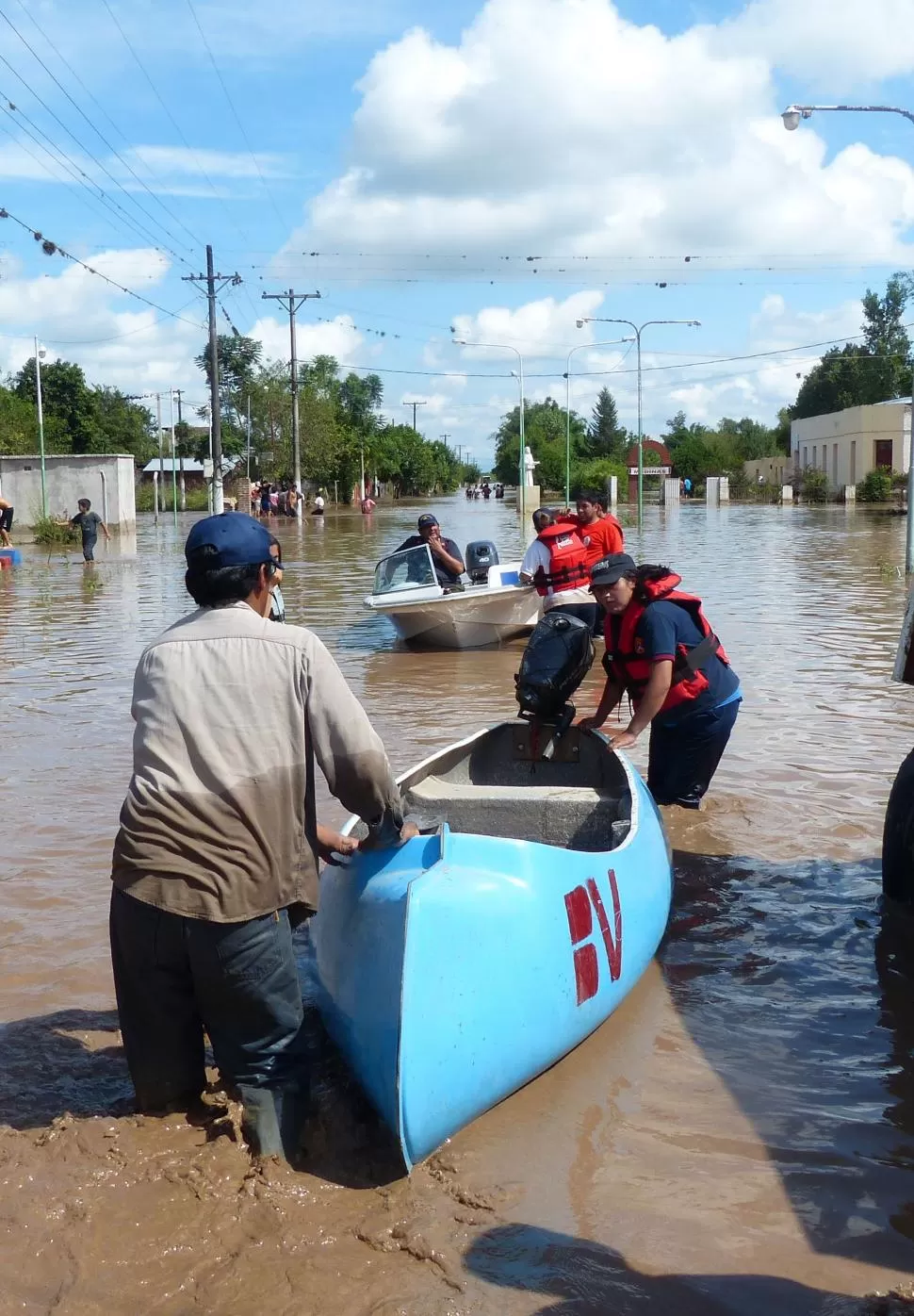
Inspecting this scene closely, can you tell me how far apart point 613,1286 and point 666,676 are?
10.6 ft

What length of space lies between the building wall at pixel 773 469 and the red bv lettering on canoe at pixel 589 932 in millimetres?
75880

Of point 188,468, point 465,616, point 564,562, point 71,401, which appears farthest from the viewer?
point 188,468

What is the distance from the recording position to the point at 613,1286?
354 centimetres

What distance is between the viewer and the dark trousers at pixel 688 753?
688 centimetres

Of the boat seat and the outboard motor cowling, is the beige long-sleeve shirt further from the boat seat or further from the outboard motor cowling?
the outboard motor cowling

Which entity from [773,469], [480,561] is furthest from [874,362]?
[480,561]

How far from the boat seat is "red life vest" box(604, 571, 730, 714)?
2.77 ft

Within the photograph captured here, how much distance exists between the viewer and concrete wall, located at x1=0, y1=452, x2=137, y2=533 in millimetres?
37375

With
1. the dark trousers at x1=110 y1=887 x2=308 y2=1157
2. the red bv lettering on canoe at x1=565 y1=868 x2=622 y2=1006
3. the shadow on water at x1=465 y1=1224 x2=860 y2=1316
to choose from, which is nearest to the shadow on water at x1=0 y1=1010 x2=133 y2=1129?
the dark trousers at x1=110 y1=887 x2=308 y2=1157

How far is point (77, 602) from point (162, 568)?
23.0ft

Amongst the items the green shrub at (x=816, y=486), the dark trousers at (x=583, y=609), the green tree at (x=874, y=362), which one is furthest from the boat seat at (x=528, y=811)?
the green tree at (x=874, y=362)

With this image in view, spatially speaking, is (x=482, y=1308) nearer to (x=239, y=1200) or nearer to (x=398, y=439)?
(x=239, y=1200)

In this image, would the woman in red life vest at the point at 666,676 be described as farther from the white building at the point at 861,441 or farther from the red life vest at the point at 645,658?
the white building at the point at 861,441

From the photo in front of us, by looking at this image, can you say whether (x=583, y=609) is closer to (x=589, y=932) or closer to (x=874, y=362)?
(x=589, y=932)
